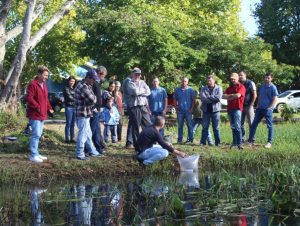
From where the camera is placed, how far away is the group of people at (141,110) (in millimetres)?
10969

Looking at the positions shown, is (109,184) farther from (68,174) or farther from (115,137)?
(115,137)

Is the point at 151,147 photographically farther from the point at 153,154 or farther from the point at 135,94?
the point at 135,94

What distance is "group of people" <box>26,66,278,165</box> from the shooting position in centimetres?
1097

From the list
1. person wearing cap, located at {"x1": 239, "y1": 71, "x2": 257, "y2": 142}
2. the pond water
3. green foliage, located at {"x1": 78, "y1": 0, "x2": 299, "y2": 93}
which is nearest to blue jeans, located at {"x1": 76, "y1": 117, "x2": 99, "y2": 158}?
the pond water

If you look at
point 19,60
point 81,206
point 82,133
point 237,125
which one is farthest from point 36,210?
point 19,60

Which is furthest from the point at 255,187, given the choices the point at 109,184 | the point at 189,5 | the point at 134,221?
the point at 189,5

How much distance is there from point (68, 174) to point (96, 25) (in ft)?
46.3

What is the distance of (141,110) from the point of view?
1257cm

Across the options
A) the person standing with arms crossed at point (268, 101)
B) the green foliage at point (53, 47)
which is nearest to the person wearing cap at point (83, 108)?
the person standing with arms crossed at point (268, 101)

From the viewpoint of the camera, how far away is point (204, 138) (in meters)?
14.0

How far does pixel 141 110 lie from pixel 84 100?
5.52ft

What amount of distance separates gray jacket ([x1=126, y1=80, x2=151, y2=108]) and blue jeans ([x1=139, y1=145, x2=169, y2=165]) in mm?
1616

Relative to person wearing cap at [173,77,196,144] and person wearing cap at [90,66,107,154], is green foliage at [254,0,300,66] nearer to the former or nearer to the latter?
person wearing cap at [173,77,196,144]

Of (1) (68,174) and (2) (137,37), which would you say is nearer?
(1) (68,174)
